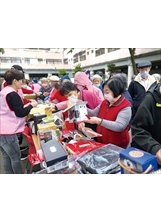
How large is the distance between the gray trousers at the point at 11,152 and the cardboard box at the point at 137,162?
1.40m

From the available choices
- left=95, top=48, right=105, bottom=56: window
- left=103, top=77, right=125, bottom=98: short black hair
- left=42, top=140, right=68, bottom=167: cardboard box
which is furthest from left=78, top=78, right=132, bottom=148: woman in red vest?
left=95, top=48, right=105, bottom=56: window

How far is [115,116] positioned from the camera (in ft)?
4.90

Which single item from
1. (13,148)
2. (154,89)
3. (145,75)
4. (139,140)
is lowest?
(13,148)

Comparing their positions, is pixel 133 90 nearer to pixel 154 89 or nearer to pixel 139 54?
pixel 154 89

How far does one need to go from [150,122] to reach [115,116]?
1.56 ft

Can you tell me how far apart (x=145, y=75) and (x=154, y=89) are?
216 cm

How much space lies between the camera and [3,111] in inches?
65.3

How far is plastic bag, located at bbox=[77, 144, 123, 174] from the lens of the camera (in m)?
0.96

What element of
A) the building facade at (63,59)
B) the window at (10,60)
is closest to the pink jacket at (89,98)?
the building facade at (63,59)

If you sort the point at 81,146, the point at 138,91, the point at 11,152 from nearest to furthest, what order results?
the point at 81,146 < the point at 11,152 < the point at 138,91

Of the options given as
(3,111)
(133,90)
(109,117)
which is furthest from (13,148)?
(133,90)

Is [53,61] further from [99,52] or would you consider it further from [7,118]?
[7,118]

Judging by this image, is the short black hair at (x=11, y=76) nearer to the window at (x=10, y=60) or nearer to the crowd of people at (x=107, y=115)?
the crowd of people at (x=107, y=115)

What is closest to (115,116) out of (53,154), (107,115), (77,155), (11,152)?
(107,115)
